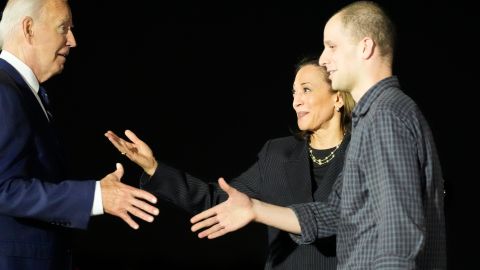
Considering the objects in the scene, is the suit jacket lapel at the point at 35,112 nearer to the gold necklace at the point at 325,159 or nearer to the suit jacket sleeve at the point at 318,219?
the suit jacket sleeve at the point at 318,219

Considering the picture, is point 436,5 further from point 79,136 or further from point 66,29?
point 66,29

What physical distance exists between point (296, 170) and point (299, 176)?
29 millimetres

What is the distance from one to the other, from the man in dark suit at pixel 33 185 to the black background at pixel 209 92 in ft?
5.54

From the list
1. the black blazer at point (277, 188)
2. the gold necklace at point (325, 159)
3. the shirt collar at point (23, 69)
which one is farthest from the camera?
the gold necklace at point (325, 159)

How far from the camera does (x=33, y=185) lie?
213cm

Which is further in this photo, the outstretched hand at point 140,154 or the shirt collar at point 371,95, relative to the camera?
the outstretched hand at point 140,154

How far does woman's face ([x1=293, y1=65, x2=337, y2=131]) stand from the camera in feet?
9.55

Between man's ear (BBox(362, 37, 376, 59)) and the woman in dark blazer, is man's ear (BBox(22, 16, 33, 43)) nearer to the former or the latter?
the woman in dark blazer

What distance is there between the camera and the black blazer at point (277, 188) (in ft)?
8.75

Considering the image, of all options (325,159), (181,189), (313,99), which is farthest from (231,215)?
(313,99)

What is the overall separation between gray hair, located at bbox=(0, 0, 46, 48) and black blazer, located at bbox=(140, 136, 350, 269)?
0.66 metres

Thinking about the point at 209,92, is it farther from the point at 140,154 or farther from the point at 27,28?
→ the point at 27,28

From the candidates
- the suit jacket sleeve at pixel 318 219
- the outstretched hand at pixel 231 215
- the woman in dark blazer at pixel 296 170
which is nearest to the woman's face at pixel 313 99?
the woman in dark blazer at pixel 296 170

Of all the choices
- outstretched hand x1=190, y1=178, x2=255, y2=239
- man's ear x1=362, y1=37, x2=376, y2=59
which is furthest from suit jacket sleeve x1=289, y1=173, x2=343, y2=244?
man's ear x1=362, y1=37, x2=376, y2=59
